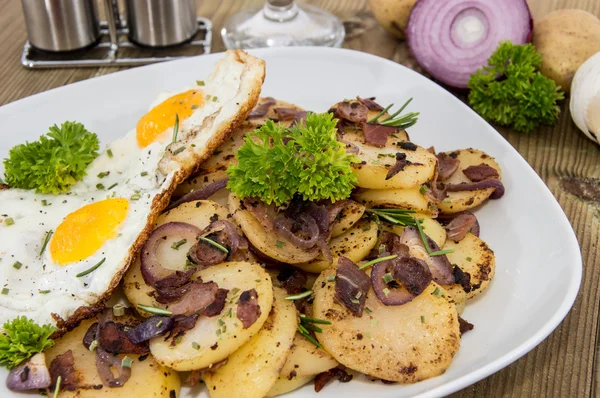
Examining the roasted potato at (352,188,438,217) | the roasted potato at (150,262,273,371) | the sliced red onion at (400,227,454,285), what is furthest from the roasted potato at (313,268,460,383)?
the roasted potato at (352,188,438,217)

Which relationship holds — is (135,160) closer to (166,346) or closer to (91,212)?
(91,212)

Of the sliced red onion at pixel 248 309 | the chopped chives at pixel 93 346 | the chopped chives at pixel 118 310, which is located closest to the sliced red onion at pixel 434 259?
the sliced red onion at pixel 248 309

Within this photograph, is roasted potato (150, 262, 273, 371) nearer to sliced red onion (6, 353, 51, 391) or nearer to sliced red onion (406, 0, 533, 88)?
sliced red onion (6, 353, 51, 391)

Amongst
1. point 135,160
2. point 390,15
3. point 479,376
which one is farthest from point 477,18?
point 479,376

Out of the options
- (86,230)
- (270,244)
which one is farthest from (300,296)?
(86,230)

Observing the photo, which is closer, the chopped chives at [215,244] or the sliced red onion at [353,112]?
the chopped chives at [215,244]

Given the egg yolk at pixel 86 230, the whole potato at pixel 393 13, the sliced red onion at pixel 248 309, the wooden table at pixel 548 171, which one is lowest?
the wooden table at pixel 548 171

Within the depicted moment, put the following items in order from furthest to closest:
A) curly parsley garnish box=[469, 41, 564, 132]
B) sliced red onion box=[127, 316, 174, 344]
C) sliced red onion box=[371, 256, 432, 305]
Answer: curly parsley garnish box=[469, 41, 564, 132] → sliced red onion box=[371, 256, 432, 305] → sliced red onion box=[127, 316, 174, 344]

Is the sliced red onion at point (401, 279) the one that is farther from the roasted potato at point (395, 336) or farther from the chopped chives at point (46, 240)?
the chopped chives at point (46, 240)

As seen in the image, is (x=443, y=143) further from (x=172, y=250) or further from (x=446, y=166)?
(x=172, y=250)
